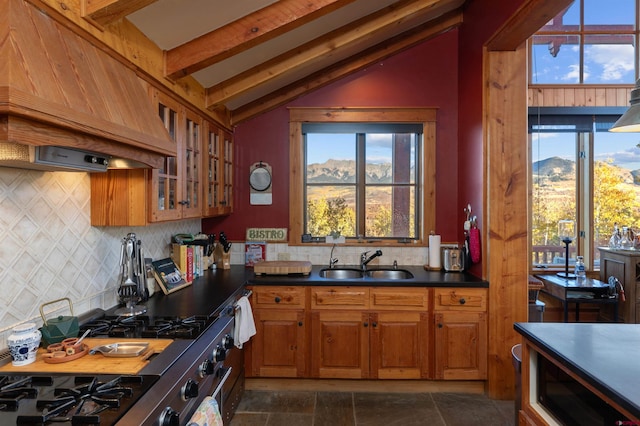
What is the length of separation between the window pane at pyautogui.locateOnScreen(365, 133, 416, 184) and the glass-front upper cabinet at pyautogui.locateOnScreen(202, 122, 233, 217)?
54.9 inches

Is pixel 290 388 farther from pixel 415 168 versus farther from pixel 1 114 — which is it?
pixel 1 114

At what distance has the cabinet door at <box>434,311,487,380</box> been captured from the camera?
3.09 meters

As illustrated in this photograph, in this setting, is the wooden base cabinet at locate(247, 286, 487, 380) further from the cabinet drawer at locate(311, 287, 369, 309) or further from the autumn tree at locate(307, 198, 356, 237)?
the autumn tree at locate(307, 198, 356, 237)

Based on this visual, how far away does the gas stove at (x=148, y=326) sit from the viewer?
1.80 metres

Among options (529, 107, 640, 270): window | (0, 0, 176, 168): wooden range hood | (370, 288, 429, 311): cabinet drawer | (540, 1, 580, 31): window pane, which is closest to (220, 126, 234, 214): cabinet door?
(370, 288, 429, 311): cabinet drawer

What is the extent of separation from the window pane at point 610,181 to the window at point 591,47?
27.8 inches

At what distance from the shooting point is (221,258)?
3.70 metres

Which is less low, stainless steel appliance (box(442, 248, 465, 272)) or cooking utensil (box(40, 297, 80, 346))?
stainless steel appliance (box(442, 248, 465, 272))

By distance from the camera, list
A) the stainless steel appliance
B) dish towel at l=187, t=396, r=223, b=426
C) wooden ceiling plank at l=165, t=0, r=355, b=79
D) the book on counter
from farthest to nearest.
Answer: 1. the stainless steel appliance
2. the book on counter
3. wooden ceiling plank at l=165, t=0, r=355, b=79
4. dish towel at l=187, t=396, r=223, b=426

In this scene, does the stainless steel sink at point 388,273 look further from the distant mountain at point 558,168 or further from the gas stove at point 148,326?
the distant mountain at point 558,168

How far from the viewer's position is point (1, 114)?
3.61 feet

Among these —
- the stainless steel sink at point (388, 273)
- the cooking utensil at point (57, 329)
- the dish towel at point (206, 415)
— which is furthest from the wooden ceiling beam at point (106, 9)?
the stainless steel sink at point (388, 273)

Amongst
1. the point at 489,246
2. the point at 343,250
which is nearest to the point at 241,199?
the point at 343,250

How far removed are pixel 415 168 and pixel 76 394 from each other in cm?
342
